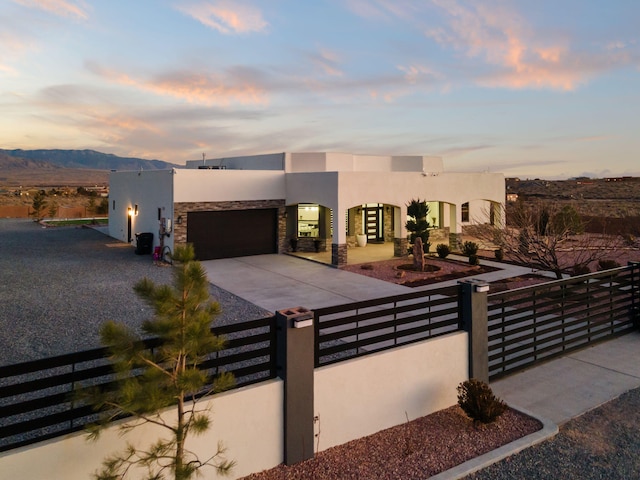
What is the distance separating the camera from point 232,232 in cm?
1861

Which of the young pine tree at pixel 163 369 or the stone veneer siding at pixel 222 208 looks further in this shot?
the stone veneer siding at pixel 222 208

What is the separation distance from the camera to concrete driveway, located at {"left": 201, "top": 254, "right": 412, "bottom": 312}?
1136 centimetres

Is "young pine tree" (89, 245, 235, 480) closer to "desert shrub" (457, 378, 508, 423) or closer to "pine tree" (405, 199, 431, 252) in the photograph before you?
"desert shrub" (457, 378, 508, 423)

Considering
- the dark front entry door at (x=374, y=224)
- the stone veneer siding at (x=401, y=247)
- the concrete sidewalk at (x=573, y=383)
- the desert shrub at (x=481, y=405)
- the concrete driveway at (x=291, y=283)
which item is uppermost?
the dark front entry door at (x=374, y=224)

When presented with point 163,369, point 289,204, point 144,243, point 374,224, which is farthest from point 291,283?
point 374,224

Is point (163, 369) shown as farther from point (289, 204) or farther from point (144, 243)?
point (144, 243)

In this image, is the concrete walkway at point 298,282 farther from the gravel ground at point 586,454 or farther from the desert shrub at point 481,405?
the gravel ground at point 586,454

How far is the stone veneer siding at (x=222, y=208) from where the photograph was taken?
1720 centimetres

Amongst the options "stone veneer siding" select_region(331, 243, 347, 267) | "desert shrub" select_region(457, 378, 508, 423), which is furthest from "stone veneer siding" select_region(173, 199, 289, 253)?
"desert shrub" select_region(457, 378, 508, 423)

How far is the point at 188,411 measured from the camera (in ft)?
12.4

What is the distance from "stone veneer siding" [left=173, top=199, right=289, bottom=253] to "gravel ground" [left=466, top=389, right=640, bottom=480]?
13498 millimetres

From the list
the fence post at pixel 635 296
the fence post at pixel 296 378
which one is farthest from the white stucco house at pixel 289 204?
the fence post at pixel 296 378

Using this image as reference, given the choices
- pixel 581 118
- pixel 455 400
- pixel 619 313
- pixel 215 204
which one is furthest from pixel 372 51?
pixel 455 400

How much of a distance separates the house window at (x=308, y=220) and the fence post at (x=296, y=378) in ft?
53.0
